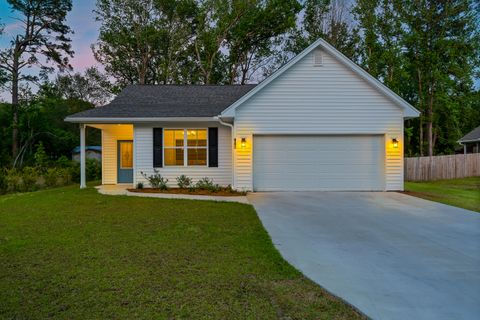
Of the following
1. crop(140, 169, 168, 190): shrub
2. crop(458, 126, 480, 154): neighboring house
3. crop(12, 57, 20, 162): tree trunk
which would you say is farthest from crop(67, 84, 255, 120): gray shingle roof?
crop(458, 126, 480, 154): neighboring house

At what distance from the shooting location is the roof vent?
1048cm

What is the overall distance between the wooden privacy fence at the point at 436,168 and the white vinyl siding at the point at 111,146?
14.8m

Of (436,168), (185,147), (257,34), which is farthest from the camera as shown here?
(257,34)

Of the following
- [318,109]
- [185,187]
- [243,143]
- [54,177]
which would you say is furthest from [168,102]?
[54,177]

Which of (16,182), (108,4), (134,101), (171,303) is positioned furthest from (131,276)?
(108,4)

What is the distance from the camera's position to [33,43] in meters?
22.8

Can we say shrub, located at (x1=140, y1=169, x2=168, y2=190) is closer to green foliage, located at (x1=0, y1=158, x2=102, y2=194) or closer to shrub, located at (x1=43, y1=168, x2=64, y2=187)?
shrub, located at (x1=43, y1=168, x2=64, y2=187)

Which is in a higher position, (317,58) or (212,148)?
(317,58)

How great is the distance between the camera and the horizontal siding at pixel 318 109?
34.5ft

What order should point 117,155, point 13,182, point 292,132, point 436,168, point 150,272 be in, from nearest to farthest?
point 150,272
point 292,132
point 13,182
point 117,155
point 436,168

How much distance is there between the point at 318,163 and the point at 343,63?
3.54 meters

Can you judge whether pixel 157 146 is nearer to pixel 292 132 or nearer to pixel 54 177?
pixel 292 132

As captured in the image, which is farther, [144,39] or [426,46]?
[144,39]

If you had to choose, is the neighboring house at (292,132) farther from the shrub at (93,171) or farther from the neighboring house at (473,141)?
the neighboring house at (473,141)
